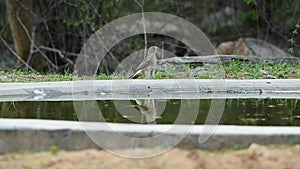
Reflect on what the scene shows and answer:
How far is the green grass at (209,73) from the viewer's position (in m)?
7.99

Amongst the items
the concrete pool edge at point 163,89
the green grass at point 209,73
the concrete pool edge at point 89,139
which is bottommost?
the concrete pool edge at point 89,139

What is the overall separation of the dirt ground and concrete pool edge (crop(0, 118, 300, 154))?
0.06 meters

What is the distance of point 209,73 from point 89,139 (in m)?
4.64

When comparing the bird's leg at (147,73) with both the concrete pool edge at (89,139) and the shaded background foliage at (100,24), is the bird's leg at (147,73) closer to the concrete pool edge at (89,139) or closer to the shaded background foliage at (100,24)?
the concrete pool edge at (89,139)

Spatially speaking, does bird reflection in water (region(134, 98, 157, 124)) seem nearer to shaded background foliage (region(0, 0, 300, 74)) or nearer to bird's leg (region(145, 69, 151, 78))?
bird's leg (region(145, 69, 151, 78))

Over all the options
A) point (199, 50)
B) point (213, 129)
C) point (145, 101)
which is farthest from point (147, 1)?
point (213, 129)

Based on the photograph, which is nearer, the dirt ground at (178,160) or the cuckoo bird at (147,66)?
the dirt ground at (178,160)

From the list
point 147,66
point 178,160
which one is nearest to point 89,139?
point 178,160

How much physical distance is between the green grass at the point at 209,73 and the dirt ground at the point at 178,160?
393 centimetres

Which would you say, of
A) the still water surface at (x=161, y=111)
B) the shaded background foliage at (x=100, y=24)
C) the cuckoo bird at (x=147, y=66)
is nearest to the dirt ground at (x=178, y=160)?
the still water surface at (x=161, y=111)

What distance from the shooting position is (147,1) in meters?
13.6

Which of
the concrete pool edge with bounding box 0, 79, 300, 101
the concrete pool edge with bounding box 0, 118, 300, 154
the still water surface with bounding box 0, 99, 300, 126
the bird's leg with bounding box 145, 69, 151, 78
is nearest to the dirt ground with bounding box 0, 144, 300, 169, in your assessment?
the concrete pool edge with bounding box 0, 118, 300, 154

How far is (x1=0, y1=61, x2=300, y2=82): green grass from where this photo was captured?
7.99 meters

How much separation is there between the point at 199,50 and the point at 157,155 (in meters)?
9.58
